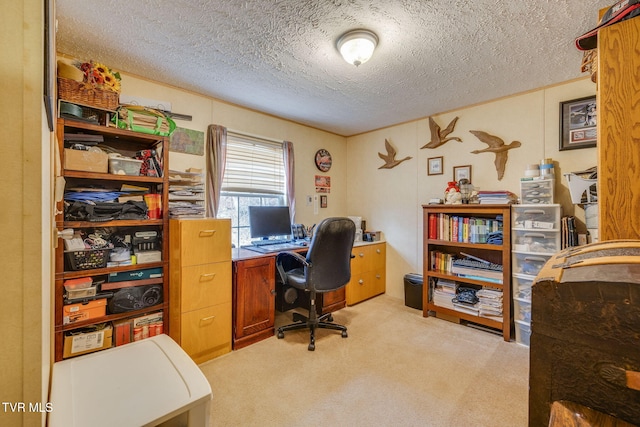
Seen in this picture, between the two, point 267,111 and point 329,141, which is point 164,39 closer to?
point 267,111

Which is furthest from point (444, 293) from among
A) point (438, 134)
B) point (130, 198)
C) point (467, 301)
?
point (130, 198)

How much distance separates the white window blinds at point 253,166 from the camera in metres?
2.97

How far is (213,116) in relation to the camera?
2.80 metres

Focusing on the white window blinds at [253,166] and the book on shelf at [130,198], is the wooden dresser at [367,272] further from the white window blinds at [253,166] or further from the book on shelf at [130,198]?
the book on shelf at [130,198]

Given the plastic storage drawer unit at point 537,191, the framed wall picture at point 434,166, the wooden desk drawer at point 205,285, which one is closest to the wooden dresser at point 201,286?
the wooden desk drawer at point 205,285

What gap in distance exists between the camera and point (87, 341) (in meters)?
1.79

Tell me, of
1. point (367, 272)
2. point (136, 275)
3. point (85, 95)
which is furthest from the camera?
point (367, 272)

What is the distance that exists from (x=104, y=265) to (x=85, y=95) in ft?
3.73

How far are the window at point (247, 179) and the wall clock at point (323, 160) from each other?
61 cm

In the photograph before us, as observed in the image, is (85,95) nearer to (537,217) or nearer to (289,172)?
(289,172)

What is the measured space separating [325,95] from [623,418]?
9.08 ft

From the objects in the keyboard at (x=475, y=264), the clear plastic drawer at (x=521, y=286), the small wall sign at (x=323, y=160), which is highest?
the small wall sign at (x=323, y=160)

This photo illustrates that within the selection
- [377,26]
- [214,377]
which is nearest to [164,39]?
[377,26]

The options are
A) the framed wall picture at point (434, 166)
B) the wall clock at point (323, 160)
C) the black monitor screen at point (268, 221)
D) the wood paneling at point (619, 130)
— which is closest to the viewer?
the wood paneling at point (619, 130)
